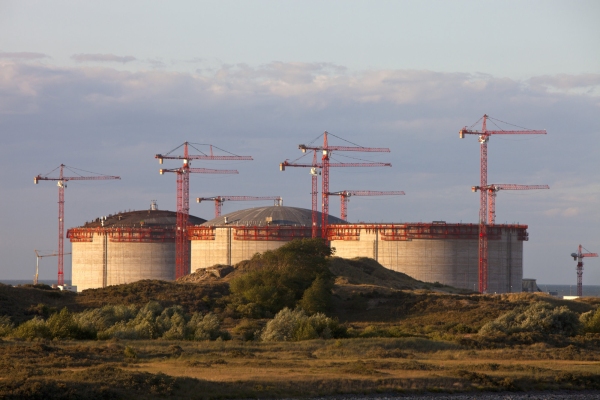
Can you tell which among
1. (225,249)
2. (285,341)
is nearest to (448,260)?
(225,249)

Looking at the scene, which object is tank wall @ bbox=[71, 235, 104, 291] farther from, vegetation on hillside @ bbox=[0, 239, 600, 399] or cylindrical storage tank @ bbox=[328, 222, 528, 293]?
vegetation on hillside @ bbox=[0, 239, 600, 399]

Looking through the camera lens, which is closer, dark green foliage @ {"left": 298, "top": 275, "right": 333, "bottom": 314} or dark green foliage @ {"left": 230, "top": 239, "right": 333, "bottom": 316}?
dark green foliage @ {"left": 298, "top": 275, "right": 333, "bottom": 314}

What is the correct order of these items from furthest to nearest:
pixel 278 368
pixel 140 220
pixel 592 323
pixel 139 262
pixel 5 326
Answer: pixel 140 220
pixel 139 262
pixel 592 323
pixel 5 326
pixel 278 368

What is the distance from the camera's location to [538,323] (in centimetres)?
5922

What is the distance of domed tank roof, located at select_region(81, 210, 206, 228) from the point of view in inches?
6378

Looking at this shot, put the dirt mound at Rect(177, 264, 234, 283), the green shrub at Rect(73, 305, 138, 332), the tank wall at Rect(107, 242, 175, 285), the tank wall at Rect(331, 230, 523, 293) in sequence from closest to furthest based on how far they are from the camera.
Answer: the green shrub at Rect(73, 305, 138, 332), the dirt mound at Rect(177, 264, 234, 283), the tank wall at Rect(331, 230, 523, 293), the tank wall at Rect(107, 242, 175, 285)

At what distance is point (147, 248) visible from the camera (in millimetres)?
153000

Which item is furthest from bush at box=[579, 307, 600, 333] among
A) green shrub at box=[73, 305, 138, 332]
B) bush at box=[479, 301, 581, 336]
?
green shrub at box=[73, 305, 138, 332]

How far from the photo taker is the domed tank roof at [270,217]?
141750 mm

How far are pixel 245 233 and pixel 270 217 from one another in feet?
28.0

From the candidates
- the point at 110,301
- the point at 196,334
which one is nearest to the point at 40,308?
the point at 110,301

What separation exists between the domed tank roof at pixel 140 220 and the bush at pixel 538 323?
104 meters

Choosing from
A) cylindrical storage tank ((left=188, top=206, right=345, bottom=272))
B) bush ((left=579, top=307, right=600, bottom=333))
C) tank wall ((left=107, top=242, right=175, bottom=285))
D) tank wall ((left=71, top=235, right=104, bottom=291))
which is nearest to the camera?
bush ((left=579, top=307, right=600, bottom=333))

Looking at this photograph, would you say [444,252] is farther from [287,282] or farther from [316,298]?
[316,298]
